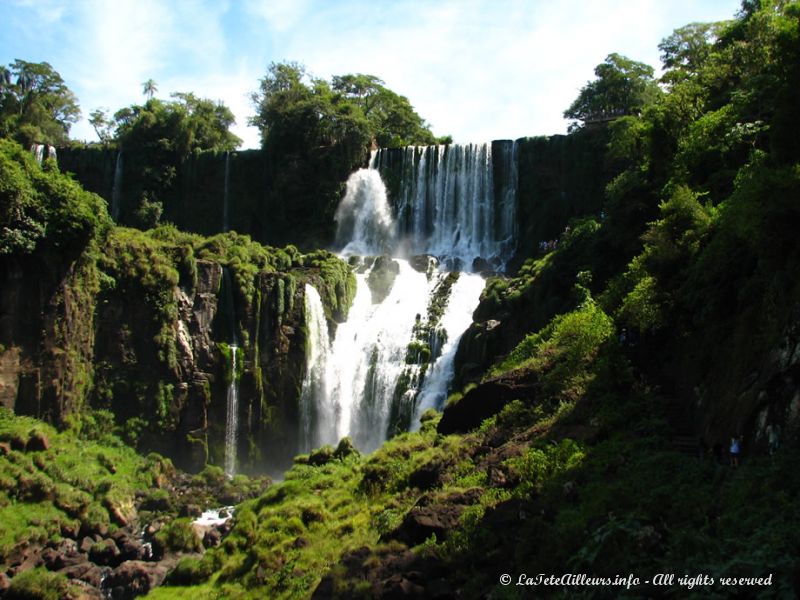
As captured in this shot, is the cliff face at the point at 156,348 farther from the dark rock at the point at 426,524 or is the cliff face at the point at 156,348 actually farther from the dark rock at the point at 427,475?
the dark rock at the point at 426,524

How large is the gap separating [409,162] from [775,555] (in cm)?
4481

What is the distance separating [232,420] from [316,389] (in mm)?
4279

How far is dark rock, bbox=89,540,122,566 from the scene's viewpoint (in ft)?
71.9

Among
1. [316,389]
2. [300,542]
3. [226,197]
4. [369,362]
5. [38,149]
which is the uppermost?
[38,149]

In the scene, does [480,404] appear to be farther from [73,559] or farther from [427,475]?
[73,559]

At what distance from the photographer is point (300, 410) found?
34500 mm

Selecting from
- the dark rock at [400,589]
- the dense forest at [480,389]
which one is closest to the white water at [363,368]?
the dense forest at [480,389]

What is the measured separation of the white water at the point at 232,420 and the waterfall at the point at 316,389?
10.2 feet

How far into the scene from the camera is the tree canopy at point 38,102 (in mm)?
61875

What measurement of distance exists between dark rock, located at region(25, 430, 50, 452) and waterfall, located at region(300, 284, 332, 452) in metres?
11.6

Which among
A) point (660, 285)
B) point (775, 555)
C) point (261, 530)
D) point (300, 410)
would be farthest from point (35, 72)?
point (775, 555)

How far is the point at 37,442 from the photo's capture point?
1033 inches

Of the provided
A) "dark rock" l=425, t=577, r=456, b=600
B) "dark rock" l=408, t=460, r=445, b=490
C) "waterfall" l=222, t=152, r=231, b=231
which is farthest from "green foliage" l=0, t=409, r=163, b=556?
"waterfall" l=222, t=152, r=231, b=231

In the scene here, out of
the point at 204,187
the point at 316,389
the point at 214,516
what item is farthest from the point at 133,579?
the point at 204,187
